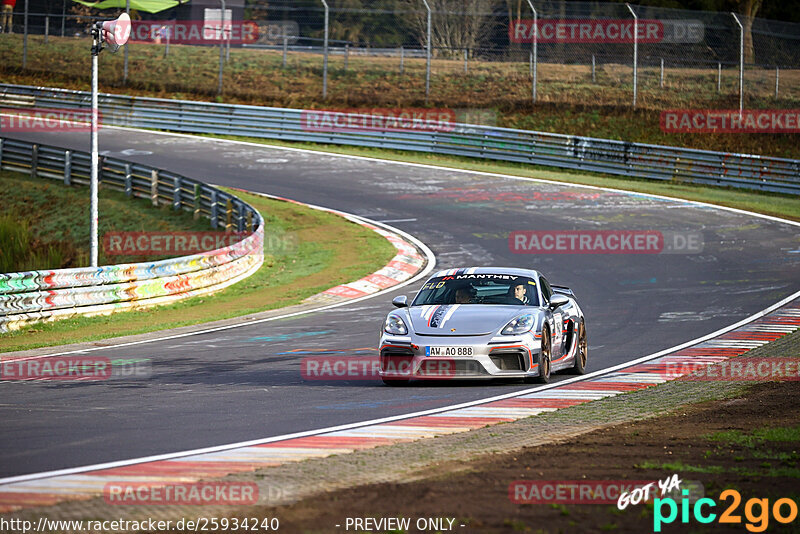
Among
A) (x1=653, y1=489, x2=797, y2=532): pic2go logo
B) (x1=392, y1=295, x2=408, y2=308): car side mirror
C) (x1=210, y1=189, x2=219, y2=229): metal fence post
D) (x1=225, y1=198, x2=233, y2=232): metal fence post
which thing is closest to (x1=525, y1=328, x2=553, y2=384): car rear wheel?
(x1=392, y1=295, x2=408, y2=308): car side mirror

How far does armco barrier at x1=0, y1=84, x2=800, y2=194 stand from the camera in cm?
3275

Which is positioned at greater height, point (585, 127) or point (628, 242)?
point (585, 127)

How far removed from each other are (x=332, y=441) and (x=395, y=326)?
3.41 metres

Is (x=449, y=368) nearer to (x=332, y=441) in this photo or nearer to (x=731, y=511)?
(x=332, y=441)

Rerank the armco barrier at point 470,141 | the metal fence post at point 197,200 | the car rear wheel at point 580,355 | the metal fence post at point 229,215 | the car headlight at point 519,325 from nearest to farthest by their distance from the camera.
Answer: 1. the car headlight at point 519,325
2. the car rear wheel at point 580,355
3. the metal fence post at point 229,215
4. the metal fence post at point 197,200
5. the armco barrier at point 470,141

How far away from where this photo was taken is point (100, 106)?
141 ft

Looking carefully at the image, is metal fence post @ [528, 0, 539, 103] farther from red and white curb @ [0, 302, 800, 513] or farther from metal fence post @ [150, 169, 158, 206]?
red and white curb @ [0, 302, 800, 513]

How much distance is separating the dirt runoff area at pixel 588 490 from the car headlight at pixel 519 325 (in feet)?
9.38

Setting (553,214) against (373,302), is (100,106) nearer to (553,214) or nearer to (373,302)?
(553,214)

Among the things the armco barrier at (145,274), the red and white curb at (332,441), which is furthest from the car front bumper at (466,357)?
the armco barrier at (145,274)

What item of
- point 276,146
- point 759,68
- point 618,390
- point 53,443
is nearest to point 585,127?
point 759,68

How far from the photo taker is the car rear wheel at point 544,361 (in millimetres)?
11269

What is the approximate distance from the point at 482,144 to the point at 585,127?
454cm

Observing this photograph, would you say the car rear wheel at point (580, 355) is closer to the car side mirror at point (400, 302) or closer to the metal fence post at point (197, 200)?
the car side mirror at point (400, 302)
